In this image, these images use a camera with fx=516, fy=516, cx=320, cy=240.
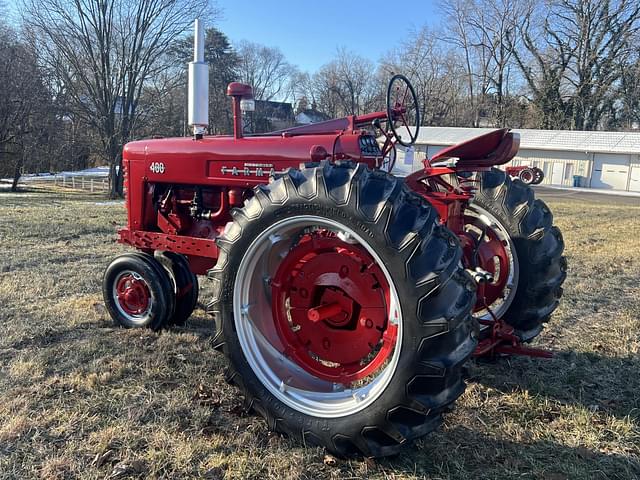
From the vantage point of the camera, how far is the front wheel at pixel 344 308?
2.22 meters

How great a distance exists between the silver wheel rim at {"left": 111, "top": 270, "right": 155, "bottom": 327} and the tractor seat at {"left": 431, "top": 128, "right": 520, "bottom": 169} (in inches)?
101

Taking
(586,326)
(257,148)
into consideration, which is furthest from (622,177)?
(257,148)

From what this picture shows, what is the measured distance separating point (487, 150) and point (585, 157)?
3661 cm

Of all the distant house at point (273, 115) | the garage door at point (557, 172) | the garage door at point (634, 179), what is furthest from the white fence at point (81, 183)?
the garage door at point (634, 179)

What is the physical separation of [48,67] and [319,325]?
80.9 feet

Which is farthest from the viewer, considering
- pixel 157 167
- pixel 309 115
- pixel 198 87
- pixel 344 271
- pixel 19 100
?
pixel 309 115

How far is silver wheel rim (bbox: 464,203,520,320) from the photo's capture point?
11.8 ft

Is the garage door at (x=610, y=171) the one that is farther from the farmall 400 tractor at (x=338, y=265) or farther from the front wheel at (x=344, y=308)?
the front wheel at (x=344, y=308)

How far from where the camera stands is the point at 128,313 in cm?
432

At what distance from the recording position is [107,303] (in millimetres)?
4352

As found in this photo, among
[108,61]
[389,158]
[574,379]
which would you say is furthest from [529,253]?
[108,61]

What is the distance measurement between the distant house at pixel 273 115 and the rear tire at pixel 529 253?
44.8m

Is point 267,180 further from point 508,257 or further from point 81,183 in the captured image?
point 81,183

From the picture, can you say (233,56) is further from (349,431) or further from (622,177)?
(349,431)
